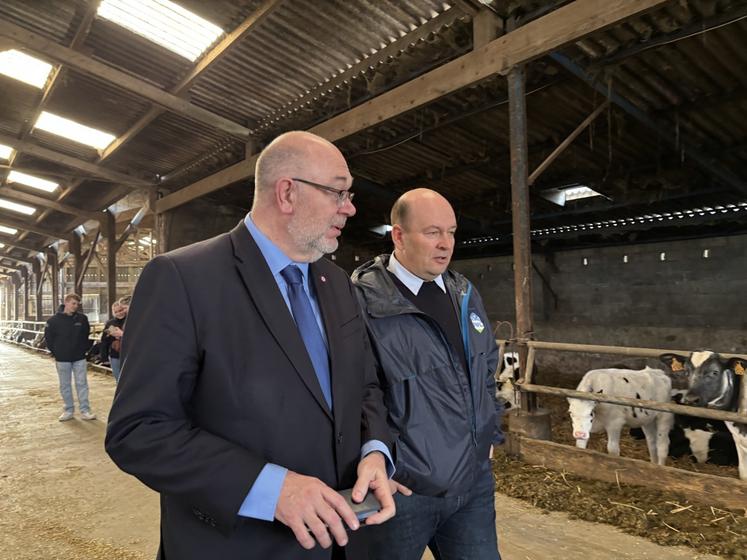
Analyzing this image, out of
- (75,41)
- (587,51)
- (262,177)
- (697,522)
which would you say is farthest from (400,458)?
(75,41)

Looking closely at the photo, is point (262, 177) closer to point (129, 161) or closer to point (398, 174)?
point (398, 174)

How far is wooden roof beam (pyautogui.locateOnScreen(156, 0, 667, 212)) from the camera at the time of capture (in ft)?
12.7

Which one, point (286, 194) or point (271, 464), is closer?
point (271, 464)

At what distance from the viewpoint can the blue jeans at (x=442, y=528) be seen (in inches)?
63.7

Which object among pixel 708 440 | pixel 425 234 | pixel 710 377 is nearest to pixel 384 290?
pixel 425 234

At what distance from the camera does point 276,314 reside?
1133 mm

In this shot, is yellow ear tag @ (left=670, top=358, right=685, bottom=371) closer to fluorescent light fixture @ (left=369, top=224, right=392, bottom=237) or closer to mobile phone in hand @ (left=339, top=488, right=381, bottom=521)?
mobile phone in hand @ (left=339, top=488, right=381, bottom=521)

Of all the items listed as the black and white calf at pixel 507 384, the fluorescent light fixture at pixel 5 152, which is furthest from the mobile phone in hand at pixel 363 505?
the fluorescent light fixture at pixel 5 152

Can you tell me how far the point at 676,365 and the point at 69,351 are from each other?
24.5 ft

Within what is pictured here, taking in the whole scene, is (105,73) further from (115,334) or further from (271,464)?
(271,464)

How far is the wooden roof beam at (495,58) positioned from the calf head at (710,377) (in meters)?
2.86

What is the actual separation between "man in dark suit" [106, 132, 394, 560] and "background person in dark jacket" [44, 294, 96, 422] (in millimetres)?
6753

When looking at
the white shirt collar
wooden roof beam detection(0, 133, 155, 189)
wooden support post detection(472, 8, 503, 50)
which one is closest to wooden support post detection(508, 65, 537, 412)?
wooden support post detection(472, 8, 503, 50)

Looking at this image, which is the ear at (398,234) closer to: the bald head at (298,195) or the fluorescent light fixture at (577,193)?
the bald head at (298,195)
